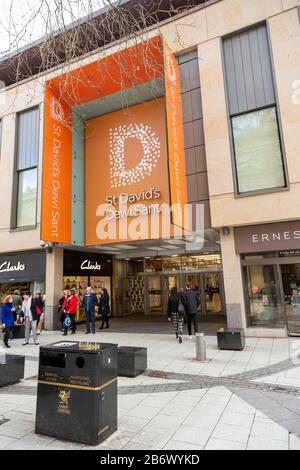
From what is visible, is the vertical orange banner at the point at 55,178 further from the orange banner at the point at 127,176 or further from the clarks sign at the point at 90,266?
the clarks sign at the point at 90,266

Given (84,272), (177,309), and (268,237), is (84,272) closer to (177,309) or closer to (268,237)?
(177,309)

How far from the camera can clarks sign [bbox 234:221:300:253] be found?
10742mm

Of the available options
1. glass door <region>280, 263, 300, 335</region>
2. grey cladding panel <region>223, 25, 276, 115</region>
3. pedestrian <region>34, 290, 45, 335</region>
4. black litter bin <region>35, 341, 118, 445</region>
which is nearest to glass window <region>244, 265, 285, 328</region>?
glass door <region>280, 263, 300, 335</region>

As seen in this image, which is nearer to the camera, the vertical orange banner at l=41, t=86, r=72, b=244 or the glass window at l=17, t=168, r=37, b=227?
the vertical orange banner at l=41, t=86, r=72, b=244

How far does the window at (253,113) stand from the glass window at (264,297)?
9.75ft

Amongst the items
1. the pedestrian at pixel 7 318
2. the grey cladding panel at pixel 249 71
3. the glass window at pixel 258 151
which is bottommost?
the pedestrian at pixel 7 318

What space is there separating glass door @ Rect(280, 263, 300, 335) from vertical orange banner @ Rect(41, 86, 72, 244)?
8850 millimetres

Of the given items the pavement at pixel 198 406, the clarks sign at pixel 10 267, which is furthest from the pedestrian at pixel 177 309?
the clarks sign at pixel 10 267

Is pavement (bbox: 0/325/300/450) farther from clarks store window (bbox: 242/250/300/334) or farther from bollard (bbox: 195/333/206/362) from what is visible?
clarks store window (bbox: 242/250/300/334)

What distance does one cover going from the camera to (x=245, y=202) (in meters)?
11.3

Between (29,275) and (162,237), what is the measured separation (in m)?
7.14

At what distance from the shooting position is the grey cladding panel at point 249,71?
38.4 feet

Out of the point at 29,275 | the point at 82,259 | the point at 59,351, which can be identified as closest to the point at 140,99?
the point at 82,259

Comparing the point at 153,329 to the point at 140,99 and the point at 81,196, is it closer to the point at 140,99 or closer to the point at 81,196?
the point at 81,196
